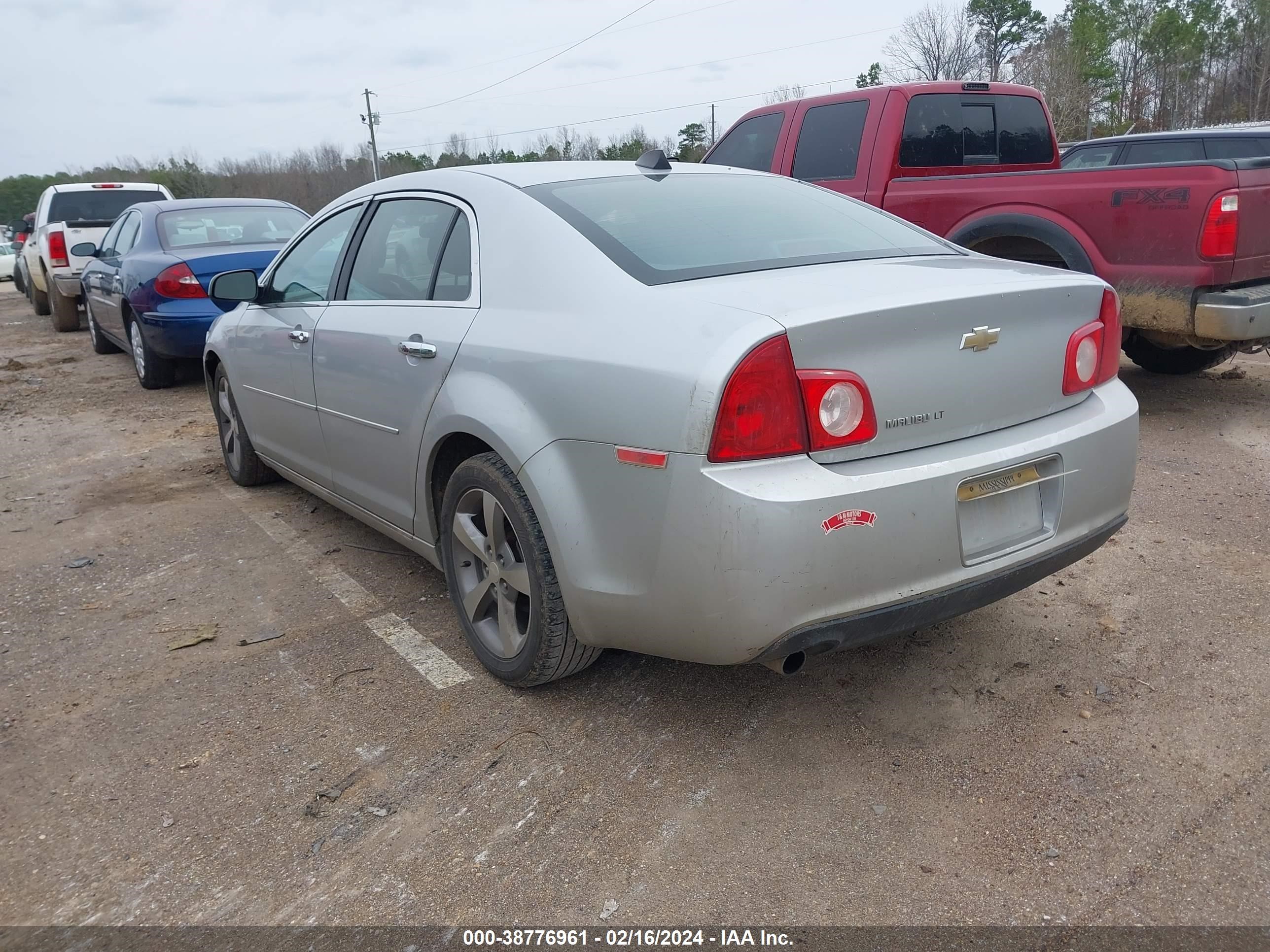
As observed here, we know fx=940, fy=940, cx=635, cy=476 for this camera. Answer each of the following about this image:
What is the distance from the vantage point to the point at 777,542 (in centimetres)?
212

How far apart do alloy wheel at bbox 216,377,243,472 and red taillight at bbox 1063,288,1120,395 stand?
4.08 metres

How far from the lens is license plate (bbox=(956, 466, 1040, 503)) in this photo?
2.35 metres

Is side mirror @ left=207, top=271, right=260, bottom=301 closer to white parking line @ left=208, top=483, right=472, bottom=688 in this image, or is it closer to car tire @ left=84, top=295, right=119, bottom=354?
white parking line @ left=208, top=483, right=472, bottom=688

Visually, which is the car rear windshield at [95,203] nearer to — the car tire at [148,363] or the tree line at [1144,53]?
the car tire at [148,363]

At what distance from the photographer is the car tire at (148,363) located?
7.93 meters

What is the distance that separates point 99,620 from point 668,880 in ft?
8.65

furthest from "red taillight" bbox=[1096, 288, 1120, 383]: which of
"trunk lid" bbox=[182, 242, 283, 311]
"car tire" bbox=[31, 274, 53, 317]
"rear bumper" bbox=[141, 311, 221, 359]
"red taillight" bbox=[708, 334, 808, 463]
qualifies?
"car tire" bbox=[31, 274, 53, 317]

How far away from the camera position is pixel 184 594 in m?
3.85

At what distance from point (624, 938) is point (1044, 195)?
510 cm

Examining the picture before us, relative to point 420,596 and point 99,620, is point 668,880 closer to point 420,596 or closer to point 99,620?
point 420,596

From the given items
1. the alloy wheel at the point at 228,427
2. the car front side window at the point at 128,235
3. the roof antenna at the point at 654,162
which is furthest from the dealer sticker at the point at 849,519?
the car front side window at the point at 128,235

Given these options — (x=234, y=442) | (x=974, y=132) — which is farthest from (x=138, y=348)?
(x=974, y=132)

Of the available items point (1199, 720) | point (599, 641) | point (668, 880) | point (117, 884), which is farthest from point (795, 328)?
point (117, 884)

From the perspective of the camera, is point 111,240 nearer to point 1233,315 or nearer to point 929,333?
point 929,333
